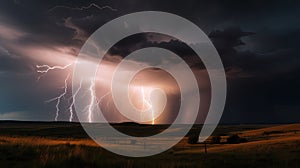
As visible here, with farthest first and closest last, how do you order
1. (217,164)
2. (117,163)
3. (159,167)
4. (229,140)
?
(229,140) → (217,164) → (117,163) → (159,167)

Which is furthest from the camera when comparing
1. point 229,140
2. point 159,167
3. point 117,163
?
point 229,140

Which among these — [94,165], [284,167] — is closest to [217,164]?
[284,167]

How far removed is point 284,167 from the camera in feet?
51.4

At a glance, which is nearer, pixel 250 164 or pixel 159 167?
pixel 159 167

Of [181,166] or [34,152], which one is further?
[34,152]

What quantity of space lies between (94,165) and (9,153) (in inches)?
287

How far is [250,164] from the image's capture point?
17.9m

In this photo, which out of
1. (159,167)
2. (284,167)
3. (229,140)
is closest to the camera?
(159,167)

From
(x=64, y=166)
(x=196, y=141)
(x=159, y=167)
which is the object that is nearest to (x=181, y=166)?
(x=159, y=167)

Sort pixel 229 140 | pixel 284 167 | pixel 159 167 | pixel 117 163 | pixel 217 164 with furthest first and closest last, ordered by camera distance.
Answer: pixel 229 140 < pixel 217 164 < pixel 284 167 < pixel 117 163 < pixel 159 167

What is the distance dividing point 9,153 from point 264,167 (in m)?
13.3

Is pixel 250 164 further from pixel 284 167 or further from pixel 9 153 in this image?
pixel 9 153

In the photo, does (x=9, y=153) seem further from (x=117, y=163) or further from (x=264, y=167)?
(x=264, y=167)

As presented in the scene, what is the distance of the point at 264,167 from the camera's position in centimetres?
1652
